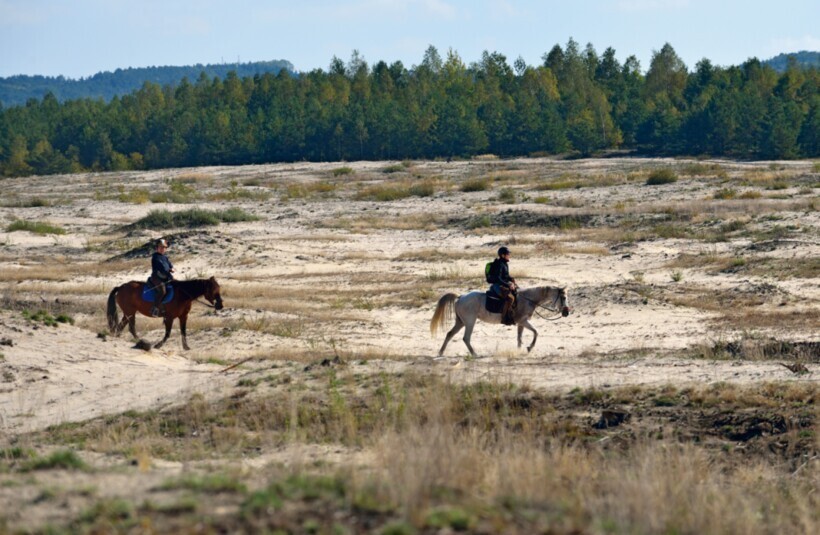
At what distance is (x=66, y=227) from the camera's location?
50219 millimetres

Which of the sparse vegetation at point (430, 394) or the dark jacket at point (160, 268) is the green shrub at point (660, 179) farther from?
the dark jacket at point (160, 268)

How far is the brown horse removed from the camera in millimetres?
20672

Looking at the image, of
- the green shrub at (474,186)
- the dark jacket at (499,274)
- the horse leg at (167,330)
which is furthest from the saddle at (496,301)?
the green shrub at (474,186)

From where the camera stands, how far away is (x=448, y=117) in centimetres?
10588

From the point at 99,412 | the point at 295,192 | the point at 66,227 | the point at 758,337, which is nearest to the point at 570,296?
the point at 758,337

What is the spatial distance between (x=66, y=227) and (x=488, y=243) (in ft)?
74.4

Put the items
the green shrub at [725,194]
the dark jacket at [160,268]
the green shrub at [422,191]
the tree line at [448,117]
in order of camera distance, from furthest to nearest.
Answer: the tree line at [448,117]
the green shrub at [422,191]
the green shrub at [725,194]
the dark jacket at [160,268]

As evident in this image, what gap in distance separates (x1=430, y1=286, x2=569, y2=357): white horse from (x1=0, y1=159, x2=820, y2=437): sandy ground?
0.69 meters

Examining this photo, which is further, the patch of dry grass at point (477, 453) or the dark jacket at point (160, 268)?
the dark jacket at point (160, 268)

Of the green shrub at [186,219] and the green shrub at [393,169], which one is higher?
the green shrub at [393,169]

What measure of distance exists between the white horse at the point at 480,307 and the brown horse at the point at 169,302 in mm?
4517

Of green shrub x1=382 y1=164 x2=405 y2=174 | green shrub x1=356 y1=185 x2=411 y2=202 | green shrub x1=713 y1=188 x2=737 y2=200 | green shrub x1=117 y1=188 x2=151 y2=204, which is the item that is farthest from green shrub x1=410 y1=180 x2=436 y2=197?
green shrub x1=382 y1=164 x2=405 y2=174

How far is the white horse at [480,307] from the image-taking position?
64.3 feet

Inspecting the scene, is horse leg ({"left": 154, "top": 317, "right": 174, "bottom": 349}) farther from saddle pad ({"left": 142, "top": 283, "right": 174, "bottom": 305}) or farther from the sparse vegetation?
the sparse vegetation
